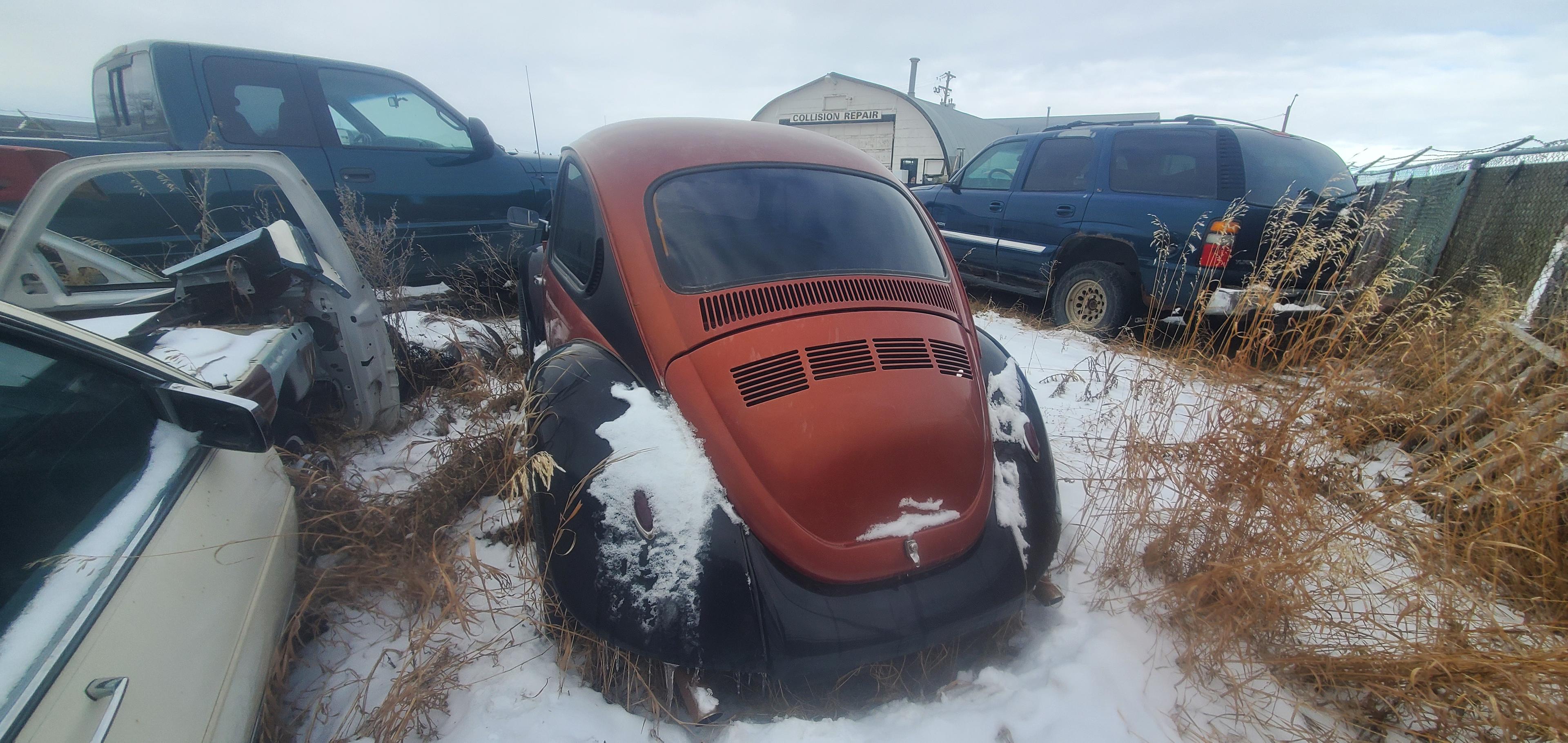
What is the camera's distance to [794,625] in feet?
5.30

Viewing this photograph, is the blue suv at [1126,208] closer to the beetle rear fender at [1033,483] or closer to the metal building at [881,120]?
the beetle rear fender at [1033,483]

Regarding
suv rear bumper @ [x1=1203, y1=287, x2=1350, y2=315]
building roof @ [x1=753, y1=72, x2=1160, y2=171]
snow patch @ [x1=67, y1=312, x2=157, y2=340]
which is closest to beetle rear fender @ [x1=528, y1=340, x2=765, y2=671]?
snow patch @ [x1=67, y1=312, x2=157, y2=340]

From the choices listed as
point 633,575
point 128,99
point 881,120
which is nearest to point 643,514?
point 633,575

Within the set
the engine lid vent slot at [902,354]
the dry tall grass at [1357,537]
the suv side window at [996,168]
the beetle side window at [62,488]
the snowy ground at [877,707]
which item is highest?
the suv side window at [996,168]

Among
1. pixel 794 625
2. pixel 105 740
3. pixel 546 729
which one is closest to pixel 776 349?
pixel 794 625

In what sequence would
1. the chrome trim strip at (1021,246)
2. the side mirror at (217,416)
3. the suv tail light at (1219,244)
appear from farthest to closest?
the chrome trim strip at (1021,246), the suv tail light at (1219,244), the side mirror at (217,416)

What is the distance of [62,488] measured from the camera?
1.30 meters

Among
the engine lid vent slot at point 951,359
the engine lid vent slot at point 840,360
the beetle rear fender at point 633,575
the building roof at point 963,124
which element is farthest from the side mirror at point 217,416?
the building roof at point 963,124

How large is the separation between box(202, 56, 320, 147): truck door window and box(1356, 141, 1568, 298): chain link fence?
740 centimetres

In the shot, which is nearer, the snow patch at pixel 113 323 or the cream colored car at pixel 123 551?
the cream colored car at pixel 123 551

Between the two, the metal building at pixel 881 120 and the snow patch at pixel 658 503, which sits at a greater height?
the metal building at pixel 881 120

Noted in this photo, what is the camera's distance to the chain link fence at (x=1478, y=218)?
414cm

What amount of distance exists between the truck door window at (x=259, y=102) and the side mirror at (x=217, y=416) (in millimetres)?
4117

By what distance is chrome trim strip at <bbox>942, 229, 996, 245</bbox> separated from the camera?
6.01 meters
